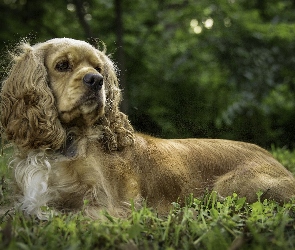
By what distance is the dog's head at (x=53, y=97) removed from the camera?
10.6 ft

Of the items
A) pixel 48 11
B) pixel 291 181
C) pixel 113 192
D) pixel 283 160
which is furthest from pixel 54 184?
pixel 48 11

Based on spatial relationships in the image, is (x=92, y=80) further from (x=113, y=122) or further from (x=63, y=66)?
(x=113, y=122)

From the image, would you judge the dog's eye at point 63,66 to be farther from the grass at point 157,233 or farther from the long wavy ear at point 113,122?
the grass at point 157,233

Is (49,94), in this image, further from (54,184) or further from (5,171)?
(5,171)

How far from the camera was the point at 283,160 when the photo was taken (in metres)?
6.14

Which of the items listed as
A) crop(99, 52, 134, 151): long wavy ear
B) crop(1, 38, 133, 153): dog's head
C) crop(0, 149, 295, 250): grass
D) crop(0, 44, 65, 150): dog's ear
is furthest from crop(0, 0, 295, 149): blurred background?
crop(0, 149, 295, 250): grass

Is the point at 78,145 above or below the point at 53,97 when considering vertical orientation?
below

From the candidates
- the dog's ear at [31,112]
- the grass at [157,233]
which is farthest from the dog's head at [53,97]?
the grass at [157,233]

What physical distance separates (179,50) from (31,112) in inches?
175

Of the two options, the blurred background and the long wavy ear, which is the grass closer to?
the long wavy ear

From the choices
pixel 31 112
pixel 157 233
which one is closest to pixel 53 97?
pixel 31 112

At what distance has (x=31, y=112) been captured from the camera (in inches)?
130

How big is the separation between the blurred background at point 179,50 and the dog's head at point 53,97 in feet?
10.8

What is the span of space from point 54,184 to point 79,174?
6.5 inches
